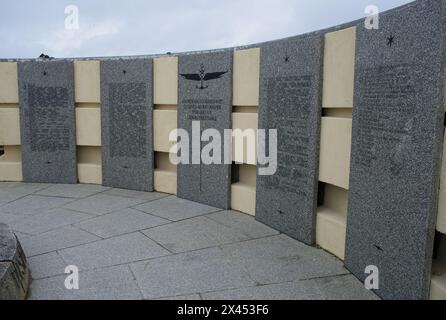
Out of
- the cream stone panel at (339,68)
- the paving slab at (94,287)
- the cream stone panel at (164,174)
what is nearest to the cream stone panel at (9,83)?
the cream stone panel at (164,174)

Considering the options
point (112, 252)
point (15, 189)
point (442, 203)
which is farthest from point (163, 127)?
point (442, 203)

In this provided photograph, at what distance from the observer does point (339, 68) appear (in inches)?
171

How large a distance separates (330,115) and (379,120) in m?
1.07

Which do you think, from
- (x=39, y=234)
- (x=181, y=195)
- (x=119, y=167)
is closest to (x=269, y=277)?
(x=39, y=234)

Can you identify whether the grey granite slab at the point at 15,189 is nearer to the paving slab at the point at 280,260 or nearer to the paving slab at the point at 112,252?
the paving slab at the point at 112,252

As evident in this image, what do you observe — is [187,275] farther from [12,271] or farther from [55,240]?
[55,240]

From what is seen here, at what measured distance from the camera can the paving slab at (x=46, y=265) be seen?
401cm

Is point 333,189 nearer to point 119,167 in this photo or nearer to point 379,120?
point 379,120

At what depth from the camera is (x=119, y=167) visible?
7.89 metres

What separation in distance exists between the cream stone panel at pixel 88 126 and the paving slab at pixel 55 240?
3.03m

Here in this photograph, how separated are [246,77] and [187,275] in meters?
3.01

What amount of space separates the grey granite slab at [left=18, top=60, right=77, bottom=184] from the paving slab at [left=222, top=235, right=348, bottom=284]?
15.6 ft

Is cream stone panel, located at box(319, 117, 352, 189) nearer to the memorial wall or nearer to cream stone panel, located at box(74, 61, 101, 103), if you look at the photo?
the memorial wall

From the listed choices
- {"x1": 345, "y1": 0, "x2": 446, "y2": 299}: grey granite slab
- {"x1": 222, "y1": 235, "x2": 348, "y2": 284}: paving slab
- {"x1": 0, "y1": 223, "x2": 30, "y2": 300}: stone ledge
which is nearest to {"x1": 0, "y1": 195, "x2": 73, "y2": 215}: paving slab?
{"x1": 0, "y1": 223, "x2": 30, "y2": 300}: stone ledge
